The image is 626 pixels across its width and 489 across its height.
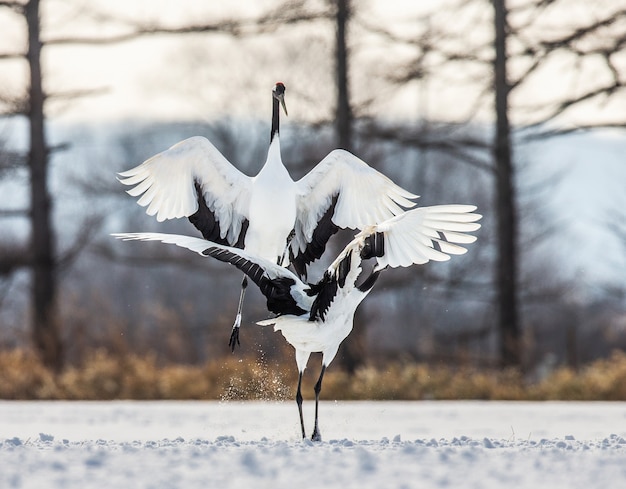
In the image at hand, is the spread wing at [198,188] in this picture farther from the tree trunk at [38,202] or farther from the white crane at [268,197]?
the tree trunk at [38,202]

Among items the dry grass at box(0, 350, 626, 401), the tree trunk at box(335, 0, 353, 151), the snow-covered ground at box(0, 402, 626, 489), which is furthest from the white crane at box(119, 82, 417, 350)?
the tree trunk at box(335, 0, 353, 151)

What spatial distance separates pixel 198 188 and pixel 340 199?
4.16 feet

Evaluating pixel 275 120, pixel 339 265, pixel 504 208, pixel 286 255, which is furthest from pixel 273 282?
pixel 504 208

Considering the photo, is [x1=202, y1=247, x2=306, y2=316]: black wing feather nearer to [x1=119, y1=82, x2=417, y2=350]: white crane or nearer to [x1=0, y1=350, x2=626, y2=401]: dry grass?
[x1=119, y1=82, x2=417, y2=350]: white crane

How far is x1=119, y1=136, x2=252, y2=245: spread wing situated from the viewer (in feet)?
34.7

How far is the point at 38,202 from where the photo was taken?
1855 cm

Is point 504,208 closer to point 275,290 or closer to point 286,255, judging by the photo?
point 286,255

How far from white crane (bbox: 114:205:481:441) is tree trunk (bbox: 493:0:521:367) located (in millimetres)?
8650

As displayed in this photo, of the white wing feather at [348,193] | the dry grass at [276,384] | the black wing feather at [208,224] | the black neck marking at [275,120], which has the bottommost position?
the dry grass at [276,384]

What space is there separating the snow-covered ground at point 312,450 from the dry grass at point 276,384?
2738mm

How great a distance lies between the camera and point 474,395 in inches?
626

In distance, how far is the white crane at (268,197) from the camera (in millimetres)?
10398

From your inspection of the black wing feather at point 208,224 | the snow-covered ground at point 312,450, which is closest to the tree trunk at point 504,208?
the snow-covered ground at point 312,450

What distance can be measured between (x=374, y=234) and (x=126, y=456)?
2.50 meters
